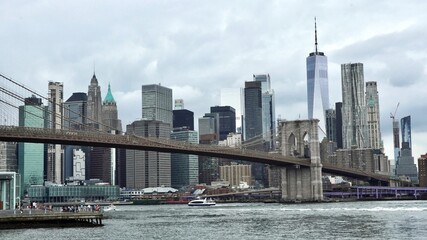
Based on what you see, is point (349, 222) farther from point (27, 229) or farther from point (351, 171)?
point (351, 171)

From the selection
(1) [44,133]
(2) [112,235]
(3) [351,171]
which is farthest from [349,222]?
(3) [351,171]

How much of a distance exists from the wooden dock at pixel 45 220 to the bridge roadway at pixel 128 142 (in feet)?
53.3

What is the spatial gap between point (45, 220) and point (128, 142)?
94.5 feet

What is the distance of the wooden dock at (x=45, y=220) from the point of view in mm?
49469

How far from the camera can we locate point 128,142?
79750 millimetres

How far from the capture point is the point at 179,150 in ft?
284

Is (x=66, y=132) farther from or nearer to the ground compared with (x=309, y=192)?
farther from the ground

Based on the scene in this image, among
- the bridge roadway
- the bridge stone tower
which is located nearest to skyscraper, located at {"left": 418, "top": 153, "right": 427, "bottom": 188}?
the bridge stone tower

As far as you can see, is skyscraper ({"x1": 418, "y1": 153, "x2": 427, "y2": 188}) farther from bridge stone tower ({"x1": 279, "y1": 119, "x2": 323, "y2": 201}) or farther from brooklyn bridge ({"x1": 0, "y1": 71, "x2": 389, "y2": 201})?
bridge stone tower ({"x1": 279, "y1": 119, "x2": 323, "y2": 201})

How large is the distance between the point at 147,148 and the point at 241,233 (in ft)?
122

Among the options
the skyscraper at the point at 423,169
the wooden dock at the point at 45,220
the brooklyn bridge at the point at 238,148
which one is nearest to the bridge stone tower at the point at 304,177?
the brooklyn bridge at the point at 238,148

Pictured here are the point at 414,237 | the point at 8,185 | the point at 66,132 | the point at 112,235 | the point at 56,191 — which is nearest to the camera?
the point at 414,237

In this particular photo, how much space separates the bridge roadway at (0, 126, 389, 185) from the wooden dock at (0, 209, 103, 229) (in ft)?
53.3

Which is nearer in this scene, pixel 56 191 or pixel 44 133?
pixel 44 133
